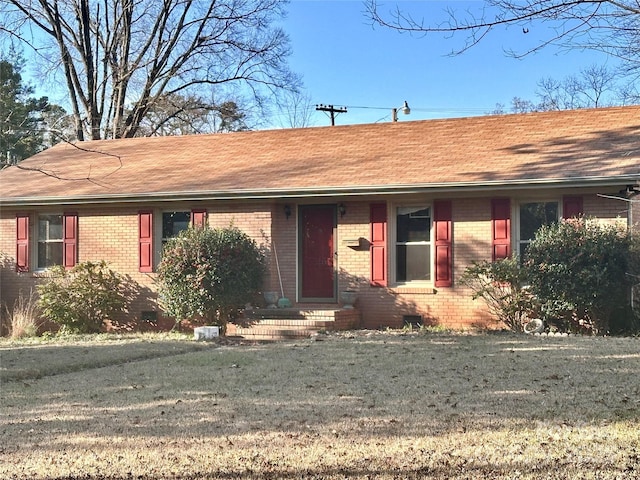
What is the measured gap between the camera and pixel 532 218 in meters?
13.8

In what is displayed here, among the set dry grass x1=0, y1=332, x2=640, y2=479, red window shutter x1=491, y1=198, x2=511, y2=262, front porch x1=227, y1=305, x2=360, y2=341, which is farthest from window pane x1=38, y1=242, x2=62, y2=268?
red window shutter x1=491, y1=198, x2=511, y2=262

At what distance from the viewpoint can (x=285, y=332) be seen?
13539mm

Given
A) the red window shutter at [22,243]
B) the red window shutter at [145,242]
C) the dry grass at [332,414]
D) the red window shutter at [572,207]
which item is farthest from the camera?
the red window shutter at [22,243]

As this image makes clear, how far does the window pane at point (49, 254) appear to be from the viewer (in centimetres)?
1703

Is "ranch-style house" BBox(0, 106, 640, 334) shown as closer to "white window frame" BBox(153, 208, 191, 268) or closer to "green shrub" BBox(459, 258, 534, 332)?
"white window frame" BBox(153, 208, 191, 268)

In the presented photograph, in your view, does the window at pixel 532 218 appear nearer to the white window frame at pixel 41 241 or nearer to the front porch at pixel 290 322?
the front porch at pixel 290 322

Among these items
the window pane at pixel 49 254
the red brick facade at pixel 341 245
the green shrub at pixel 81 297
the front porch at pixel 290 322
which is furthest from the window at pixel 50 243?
the front porch at pixel 290 322

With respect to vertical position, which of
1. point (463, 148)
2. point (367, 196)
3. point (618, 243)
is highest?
point (463, 148)

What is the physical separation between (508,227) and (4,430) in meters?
9.73

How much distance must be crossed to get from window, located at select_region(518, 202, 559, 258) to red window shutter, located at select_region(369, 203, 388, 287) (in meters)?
2.59

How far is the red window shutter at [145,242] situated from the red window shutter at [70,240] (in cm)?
166

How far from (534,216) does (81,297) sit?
931 centimetres

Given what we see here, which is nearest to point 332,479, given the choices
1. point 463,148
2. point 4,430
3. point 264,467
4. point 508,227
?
point 264,467

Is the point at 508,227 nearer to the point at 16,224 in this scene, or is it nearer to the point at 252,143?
the point at 252,143
